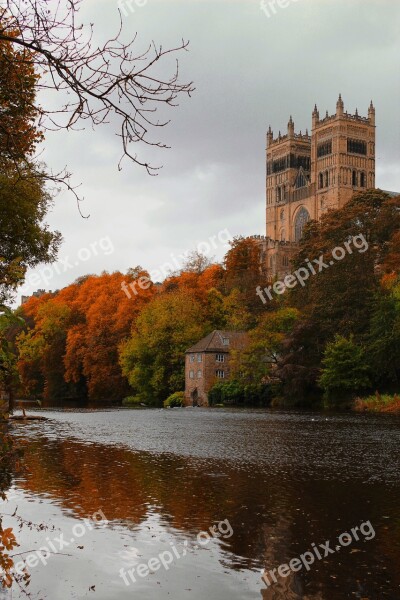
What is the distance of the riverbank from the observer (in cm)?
4734

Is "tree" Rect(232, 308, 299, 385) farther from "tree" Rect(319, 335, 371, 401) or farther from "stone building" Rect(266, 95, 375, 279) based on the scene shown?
"stone building" Rect(266, 95, 375, 279)

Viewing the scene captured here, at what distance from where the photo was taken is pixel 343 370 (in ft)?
173

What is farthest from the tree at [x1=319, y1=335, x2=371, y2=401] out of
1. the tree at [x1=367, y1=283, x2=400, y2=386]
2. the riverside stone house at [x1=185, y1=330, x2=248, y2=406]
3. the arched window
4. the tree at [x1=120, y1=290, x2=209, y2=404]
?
the arched window

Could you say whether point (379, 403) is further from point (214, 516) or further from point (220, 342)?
point (214, 516)

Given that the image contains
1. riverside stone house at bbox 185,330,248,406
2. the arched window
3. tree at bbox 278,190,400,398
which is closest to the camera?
tree at bbox 278,190,400,398

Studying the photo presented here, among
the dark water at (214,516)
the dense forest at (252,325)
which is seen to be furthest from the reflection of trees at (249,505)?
the dense forest at (252,325)

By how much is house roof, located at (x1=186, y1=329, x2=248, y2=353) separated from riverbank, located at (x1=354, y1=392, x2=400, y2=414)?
1715 cm

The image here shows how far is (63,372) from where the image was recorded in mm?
86125

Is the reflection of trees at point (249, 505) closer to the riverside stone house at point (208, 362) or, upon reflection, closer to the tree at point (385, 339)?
the tree at point (385, 339)

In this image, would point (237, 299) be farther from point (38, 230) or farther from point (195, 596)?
point (195, 596)

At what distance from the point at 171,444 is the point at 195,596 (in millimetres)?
17036

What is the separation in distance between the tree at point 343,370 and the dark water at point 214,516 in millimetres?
27957

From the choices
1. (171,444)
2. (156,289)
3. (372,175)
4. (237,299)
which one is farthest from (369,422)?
(372,175)

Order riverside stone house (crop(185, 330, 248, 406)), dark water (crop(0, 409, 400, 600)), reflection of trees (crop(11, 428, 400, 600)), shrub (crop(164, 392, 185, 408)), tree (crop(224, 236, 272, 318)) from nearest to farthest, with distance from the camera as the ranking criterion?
dark water (crop(0, 409, 400, 600)), reflection of trees (crop(11, 428, 400, 600)), riverside stone house (crop(185, 330, 248, 406)), shrub (crop(164, 392, 185, 408)), tree (crop(224, 236, 272, 318))
